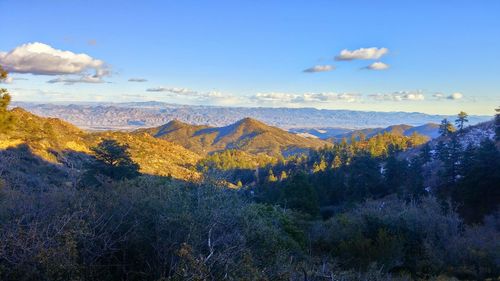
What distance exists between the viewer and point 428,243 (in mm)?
20188

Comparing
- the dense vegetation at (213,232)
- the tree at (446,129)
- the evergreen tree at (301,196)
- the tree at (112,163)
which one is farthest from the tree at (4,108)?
the tree at (446,129)

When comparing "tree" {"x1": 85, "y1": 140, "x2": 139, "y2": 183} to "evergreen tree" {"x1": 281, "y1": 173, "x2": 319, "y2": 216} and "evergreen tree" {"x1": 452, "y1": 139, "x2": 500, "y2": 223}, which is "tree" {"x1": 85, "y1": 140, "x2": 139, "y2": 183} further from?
"evergreen tree" {"x1": 452, "y1": 139, "x2": 500, "y2": 223}

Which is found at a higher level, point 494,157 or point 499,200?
point 494,157

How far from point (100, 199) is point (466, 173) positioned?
3569cm

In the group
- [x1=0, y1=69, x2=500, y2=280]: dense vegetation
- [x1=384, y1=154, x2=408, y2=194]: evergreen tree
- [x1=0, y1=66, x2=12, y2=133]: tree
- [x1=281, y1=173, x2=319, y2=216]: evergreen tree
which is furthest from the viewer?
[x1=384, y1=154, x2=408, y2=194]: evergreen tree

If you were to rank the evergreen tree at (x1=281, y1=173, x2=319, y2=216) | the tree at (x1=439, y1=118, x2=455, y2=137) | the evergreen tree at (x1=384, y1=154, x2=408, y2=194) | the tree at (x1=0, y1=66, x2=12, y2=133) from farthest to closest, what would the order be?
the tree at (x1=439, y1=118, x2=455, y2=137)
the evergreen tree at (x1=384, y1=154, x2=408, y2=194)
the evergreen tree at (x1=281, y1=173, x2=319, y2=216)
the tree at (x1=0, y1=66, x2=12, y2=133)

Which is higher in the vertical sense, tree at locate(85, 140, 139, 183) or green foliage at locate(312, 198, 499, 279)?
tree at locate(85, 140, 139, 183)

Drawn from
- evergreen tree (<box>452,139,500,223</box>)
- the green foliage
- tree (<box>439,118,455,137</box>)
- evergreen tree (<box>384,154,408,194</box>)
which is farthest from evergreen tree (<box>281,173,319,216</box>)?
tree (<box>439,118,455,137</box>)

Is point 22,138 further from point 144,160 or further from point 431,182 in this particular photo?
point 431,182

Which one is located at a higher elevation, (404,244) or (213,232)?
(213,232)

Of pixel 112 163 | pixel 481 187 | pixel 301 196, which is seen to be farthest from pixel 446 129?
pixel 112 163

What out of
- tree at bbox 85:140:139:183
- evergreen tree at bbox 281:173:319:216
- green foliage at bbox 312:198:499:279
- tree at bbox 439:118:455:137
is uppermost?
tree at bbox 439:118:455:137

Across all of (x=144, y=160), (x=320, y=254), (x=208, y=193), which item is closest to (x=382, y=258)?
(x=320, y=254)

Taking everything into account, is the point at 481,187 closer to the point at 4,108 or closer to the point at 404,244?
the point at 404,244
